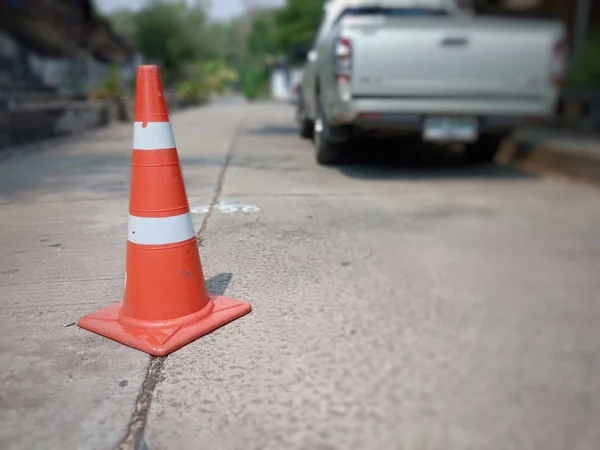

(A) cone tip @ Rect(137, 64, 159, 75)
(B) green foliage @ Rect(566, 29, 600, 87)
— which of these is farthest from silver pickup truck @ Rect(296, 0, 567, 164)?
(B) green foliage @ Rect(566, 29, 600, 87)

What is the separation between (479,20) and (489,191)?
1.59 meters

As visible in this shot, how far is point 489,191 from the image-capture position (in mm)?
4953

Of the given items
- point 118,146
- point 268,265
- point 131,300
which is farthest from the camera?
point 118,146

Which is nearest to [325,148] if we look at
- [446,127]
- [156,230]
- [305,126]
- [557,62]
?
[446,127]

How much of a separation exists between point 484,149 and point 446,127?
1.57 meters

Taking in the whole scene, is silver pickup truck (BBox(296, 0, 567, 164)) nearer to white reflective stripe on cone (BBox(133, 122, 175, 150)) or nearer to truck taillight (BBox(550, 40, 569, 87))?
truck taillight (BBox(550, 40, 569, 87))

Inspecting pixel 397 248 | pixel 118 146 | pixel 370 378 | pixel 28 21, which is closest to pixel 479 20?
pixel 397 248

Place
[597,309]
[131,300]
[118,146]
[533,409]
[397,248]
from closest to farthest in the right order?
[533,409], [131,300], [597,309], [397,248], [118,146]

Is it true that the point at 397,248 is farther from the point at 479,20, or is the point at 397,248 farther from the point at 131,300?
the point at 479,20

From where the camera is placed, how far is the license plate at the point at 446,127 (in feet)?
16.9

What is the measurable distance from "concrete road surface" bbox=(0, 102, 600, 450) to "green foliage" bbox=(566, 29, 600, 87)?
18.6ft

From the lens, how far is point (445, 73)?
5000 mm

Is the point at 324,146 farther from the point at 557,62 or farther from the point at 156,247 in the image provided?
the point at 156,247

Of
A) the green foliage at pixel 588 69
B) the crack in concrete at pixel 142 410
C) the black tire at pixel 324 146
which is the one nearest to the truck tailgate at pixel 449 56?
the black tire at pixel 324 146
